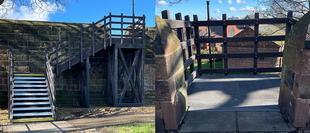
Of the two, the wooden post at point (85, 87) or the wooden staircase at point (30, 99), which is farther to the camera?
the wooden post at point (85, 87)

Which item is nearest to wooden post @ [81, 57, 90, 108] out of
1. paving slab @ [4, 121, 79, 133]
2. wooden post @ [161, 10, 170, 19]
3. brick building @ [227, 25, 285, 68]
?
paving slab @ [4, 121, 79, 133]

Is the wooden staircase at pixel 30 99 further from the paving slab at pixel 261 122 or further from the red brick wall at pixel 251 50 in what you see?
the red brick wall at pixel 251 50

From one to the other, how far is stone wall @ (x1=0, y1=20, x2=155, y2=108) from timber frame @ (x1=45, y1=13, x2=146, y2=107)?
0.59 m

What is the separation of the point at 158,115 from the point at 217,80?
3382 millimetres

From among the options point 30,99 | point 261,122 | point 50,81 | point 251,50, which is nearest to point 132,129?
point 261,122

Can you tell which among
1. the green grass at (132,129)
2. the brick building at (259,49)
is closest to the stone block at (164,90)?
the green grass at (132,129)

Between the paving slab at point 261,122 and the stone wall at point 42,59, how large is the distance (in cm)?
1104

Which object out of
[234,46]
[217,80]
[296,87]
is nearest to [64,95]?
[217,80]

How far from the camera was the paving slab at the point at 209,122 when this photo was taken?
14.7 ft

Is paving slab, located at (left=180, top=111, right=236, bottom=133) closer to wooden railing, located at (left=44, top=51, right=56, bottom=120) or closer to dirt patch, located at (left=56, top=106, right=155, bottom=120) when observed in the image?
dirt patch, located at (left=56, top=106, right=155, bottom=120)

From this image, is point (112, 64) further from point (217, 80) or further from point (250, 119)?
point (250, 119)

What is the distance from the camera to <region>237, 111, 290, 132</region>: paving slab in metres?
4.41

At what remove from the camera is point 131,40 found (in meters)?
14.0

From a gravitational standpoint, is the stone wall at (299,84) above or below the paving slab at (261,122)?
above
